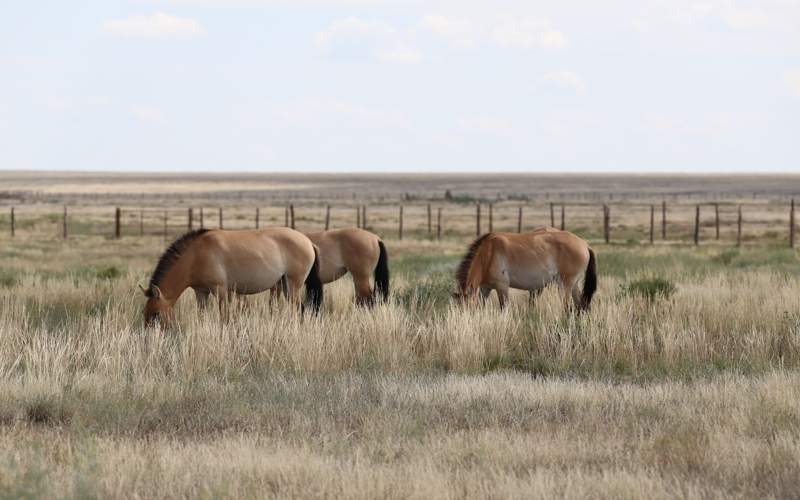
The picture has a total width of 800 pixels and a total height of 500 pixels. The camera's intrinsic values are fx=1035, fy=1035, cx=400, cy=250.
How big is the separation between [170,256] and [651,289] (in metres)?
7.50

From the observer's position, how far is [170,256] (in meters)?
12.5

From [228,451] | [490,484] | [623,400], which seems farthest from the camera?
[623,400]

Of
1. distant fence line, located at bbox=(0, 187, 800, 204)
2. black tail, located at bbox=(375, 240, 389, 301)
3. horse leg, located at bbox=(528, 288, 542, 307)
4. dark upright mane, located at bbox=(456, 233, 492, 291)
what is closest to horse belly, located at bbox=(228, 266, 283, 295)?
black tail, located at bbox=(375, 240, 389, 301)

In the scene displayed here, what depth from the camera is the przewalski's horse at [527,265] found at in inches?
548

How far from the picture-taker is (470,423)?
301 inches

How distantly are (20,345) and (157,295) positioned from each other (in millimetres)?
1898

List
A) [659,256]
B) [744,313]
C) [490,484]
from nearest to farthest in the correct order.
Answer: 1. [490,484]
2. [744,313]
3. [659,256]

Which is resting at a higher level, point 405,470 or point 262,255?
point 262,255

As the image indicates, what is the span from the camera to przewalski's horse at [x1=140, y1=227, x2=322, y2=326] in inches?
490

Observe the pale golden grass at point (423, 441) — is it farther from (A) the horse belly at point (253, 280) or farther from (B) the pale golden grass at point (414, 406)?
(A) the horse belly at point (253, 280)

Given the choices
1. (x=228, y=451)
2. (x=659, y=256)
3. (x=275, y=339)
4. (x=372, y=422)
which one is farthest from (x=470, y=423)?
(x=659, y=256)

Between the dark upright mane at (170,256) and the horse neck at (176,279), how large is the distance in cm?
4

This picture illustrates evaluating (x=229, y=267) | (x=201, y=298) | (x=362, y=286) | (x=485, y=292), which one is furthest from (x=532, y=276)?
(x=201, y=298)

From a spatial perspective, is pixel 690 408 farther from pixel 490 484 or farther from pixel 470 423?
pixel 490 484
